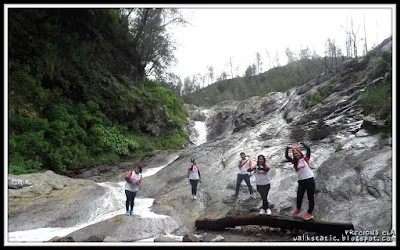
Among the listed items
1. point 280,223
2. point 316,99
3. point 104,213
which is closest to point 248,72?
point 316,99

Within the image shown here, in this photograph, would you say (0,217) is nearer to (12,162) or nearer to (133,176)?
(133,176)

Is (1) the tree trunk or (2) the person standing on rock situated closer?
(1) the tree trunk

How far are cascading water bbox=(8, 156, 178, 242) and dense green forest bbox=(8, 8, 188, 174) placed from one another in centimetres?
394

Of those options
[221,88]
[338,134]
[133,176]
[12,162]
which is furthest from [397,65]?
[221,88]

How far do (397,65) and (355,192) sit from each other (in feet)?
10.3

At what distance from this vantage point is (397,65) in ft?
17.7

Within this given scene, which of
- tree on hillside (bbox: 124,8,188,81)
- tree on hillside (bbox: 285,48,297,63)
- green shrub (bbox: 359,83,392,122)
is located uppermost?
tree on hillside (bbox: 285,48,297,63)

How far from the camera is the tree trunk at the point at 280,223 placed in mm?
5414

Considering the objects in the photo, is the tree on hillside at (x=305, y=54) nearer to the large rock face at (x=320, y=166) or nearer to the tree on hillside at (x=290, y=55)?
the tree on hillside at (x=290, y=55)

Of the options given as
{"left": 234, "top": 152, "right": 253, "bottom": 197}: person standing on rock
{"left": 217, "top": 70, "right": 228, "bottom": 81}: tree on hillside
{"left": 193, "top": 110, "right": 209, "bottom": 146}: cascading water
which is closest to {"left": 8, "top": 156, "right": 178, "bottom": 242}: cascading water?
{"left": 234, "top": 152, "right": 253, "bottom": 197}: person standing on rock

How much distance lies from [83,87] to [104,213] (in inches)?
480

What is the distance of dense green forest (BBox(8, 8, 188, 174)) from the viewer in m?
14.2

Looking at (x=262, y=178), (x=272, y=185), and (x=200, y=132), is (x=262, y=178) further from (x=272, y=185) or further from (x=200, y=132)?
(x=200, y=132)

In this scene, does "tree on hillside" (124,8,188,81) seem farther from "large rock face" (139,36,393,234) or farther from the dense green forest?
"large rock face" (139,36,393,234)
